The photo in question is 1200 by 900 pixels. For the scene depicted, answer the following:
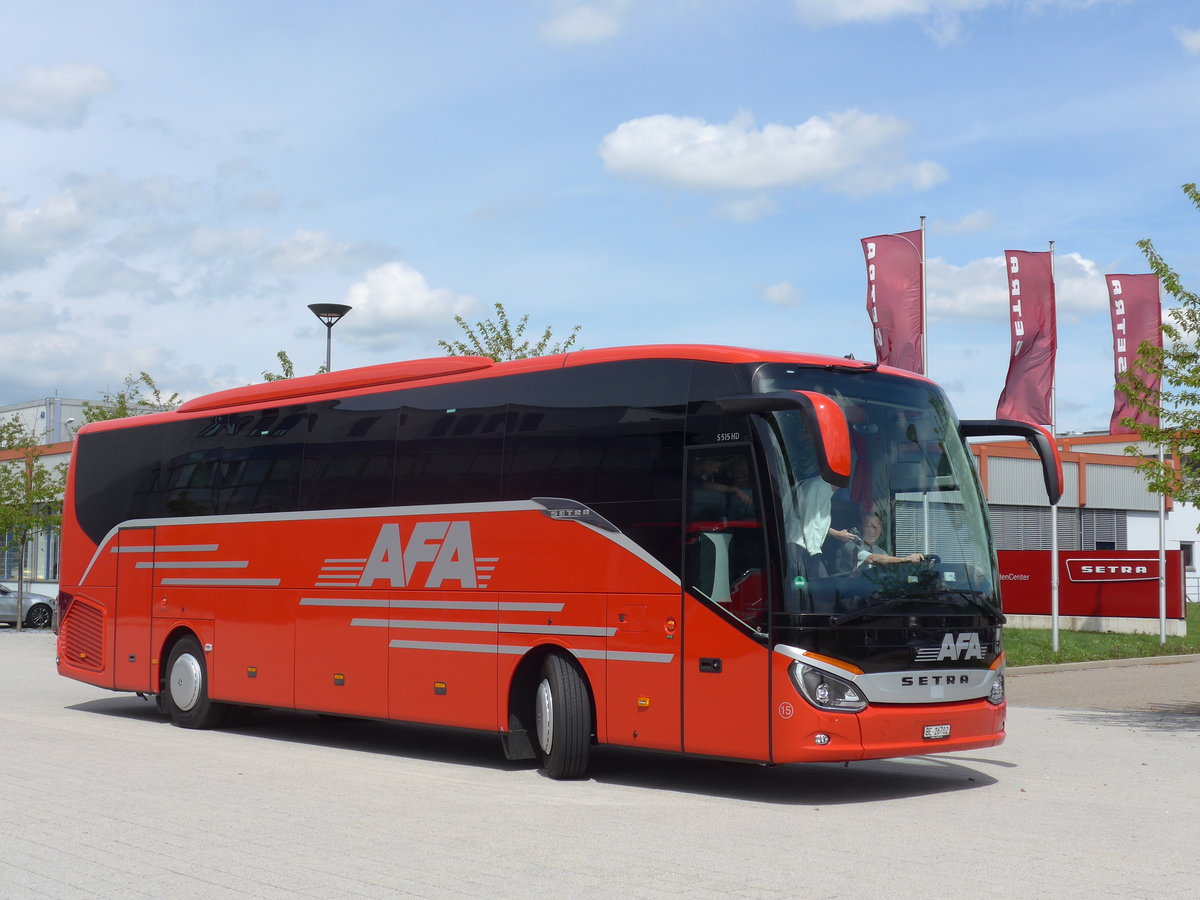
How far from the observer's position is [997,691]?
1105cm

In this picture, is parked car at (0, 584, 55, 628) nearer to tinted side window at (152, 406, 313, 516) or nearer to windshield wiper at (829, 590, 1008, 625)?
tinted side window at (152, 406, 313, 516)

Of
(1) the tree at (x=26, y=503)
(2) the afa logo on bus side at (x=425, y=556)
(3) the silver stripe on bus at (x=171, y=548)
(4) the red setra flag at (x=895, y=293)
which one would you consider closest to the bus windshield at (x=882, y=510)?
(2) the afa logo on bus side at (x=425, y=556)

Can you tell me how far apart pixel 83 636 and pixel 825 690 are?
10.7m

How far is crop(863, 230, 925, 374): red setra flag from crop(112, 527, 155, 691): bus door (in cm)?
1353

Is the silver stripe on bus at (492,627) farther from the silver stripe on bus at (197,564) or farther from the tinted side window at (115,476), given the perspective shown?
the tinted side window at (115,476)

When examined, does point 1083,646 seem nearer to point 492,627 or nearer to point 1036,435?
point 1036,435

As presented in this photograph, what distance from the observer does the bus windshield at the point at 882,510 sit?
33.3ft

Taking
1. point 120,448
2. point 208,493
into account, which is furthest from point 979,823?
point 120,448

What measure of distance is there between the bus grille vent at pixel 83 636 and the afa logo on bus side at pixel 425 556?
5.20 m

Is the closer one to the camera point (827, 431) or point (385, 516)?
point (827, 431)

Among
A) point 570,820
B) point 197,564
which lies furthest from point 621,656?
point 197,564

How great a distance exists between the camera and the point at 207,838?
27.7 ft

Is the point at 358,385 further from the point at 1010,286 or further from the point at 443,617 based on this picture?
the point at 1010,286

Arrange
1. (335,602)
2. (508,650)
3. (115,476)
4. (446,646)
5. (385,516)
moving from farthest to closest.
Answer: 1. (115,476)
2. (335,602)
3. (385,516)
4. (446,646)
5. (508,650)
